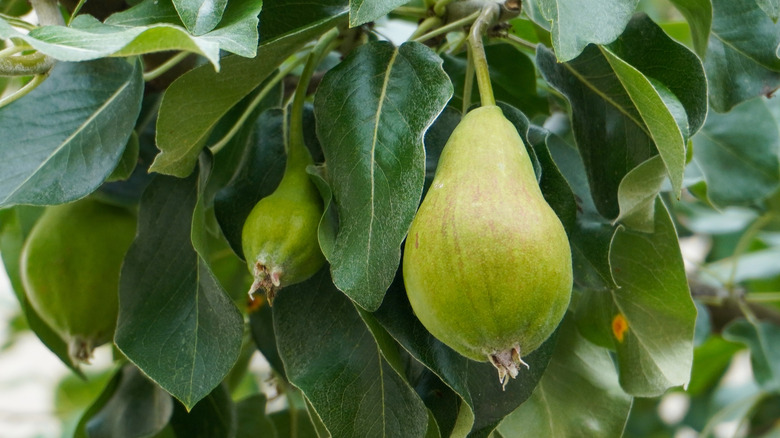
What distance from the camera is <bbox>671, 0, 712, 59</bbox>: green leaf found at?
2.27ft

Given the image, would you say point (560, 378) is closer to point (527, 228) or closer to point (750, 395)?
point (527, 228)

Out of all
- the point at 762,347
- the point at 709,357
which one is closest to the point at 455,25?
the point at 762,347

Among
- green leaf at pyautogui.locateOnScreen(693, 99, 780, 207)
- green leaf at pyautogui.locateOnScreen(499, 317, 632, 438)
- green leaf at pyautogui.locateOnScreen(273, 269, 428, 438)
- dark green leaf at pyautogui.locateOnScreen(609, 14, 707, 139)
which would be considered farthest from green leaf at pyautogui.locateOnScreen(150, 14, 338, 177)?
green leaf at pyautogui.locateOnScreen(693, 99, 780, 207)

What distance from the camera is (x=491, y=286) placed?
48cm

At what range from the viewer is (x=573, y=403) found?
750 millimetres

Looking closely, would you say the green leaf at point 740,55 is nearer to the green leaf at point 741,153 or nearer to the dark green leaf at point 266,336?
the green leaf at point 741,153

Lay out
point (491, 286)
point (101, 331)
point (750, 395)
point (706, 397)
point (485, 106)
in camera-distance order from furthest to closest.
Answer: point (706, 397)
point (750, 395)
point (101, 331)
point (485, 106)
point (491, 286)

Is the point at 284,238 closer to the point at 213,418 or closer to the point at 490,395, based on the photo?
the point at 490,395

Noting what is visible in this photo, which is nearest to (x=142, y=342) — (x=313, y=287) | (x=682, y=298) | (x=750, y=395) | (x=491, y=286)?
(x=313, y=287)

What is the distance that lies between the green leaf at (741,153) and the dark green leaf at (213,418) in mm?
590

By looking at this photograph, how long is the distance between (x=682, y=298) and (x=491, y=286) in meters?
0.28

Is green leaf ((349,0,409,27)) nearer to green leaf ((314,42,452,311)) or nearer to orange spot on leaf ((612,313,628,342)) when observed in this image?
green leaf ((314,42,452,311))

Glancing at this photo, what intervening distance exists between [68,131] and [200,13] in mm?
213

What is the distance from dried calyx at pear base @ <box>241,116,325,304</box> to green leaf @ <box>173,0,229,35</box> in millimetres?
131
